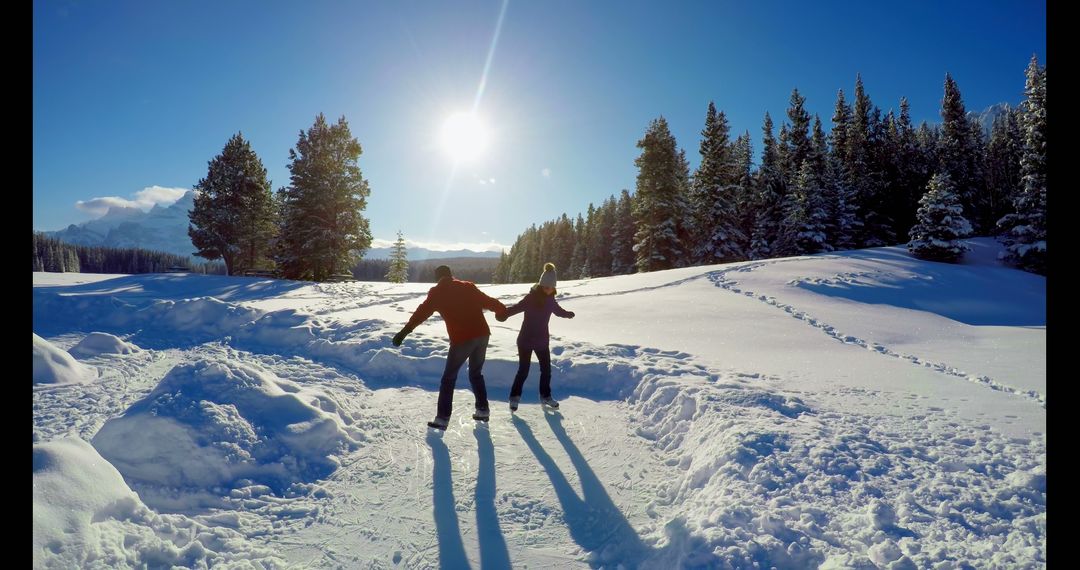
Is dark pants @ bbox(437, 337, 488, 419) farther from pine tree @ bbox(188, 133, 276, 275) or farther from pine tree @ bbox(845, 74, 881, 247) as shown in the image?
pine tree @ bbox(845, 74, 881, 247)

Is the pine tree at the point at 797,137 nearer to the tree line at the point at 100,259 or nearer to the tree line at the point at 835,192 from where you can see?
the tree line at the point at 835,192

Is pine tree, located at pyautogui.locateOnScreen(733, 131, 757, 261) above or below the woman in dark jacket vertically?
above

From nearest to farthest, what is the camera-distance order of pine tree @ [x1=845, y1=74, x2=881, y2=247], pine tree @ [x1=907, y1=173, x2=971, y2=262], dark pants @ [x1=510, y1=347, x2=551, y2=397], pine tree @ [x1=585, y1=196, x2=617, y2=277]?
dark pants @ [x1=510, y1=347, x2=551, y2=397] < pine tree @ [x1=907, y1=173, x2=971, y2=262] < pine tree @ [x1=845, y1=74, x2=881, y2=247] < pine tree @ [x1=585, y1=196, x2=617, y2=277]

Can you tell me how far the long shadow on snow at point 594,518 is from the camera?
3.65m

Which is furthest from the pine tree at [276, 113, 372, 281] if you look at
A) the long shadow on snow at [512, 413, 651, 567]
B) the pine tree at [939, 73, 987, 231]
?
the pine tree at [939, 73, 987, 231]

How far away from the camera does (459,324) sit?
6.29 m

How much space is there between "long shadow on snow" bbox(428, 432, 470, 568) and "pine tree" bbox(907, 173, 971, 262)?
Answer: 27.4m

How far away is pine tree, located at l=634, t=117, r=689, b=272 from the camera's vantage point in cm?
3102

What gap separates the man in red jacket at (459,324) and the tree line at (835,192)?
2622 centimetres

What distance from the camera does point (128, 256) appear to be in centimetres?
11194

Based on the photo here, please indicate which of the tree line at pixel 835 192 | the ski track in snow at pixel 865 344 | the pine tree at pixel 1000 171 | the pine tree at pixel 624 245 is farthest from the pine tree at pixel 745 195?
the pine tree at pixel 1000 171

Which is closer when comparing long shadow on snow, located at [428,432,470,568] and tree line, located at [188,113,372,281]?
long shadow on snow, located at [428,432,470,568]

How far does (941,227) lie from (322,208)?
32.7 metres
